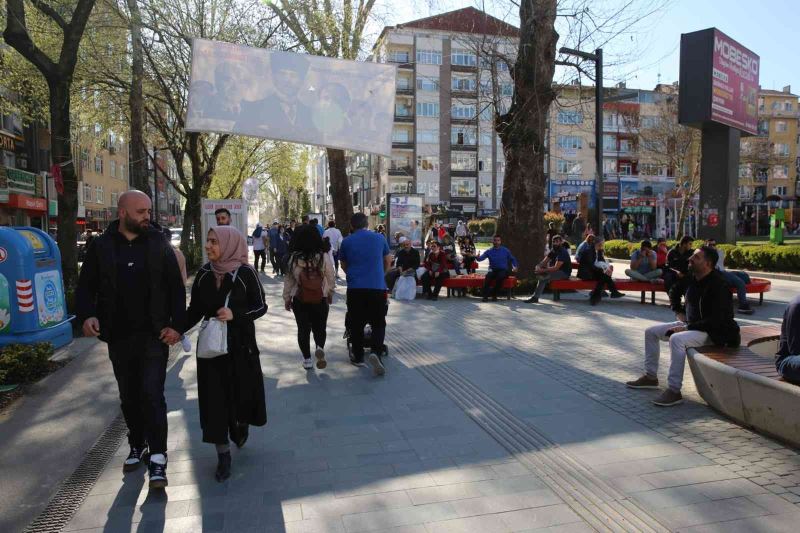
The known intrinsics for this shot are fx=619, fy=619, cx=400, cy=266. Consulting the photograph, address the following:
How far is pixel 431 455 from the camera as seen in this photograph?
444 centimetres

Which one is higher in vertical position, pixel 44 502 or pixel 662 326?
pixel 662 326

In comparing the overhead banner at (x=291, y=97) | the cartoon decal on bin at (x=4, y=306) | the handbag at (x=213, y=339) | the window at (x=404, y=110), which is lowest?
the cartoon decal on bin at (x=4, y=306)

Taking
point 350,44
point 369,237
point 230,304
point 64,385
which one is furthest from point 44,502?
point 350,44

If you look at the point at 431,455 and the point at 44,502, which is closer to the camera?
the point at 44,502

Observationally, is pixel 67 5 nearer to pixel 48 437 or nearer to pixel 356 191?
pixel 48 437

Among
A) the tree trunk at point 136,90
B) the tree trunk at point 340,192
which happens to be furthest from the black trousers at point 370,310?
the tree trunk at point 340,192

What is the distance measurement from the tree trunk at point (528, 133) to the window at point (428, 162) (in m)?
48.4

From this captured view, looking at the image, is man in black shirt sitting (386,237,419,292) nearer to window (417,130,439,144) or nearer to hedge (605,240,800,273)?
hedge (605,240,800,273)

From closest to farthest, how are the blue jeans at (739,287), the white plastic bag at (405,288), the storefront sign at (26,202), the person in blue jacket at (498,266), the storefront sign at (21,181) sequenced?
the blue jeans at (739,287) → the white plastic bag at (405,288) → the person in blue jacket at (498,266) → the storefront sign at (26,202) → the storefront sign at (21,181)

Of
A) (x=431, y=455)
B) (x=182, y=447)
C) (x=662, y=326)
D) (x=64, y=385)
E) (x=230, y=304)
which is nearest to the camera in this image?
(x=230, y=304)

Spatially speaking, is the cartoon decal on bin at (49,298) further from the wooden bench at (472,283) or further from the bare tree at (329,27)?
the bare tree at (329,27)

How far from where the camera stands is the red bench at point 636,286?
1173cm

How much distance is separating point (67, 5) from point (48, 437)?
33.3 ft

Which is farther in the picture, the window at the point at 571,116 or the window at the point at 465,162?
the window at the point at 465,162
